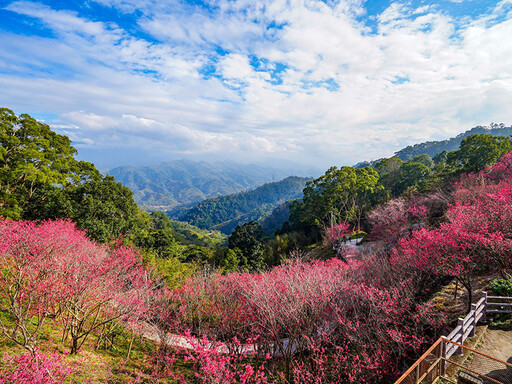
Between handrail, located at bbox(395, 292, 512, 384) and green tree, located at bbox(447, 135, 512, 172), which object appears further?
green tree, located at bbox(447, 135, 512, 172)

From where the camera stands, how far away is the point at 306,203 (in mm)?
26906

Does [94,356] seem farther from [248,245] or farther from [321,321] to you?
[248,245]

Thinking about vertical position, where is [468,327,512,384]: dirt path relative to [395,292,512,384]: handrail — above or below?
below

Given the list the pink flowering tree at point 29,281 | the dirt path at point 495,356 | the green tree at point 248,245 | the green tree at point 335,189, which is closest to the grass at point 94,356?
the pink flowering tree at point 29,281

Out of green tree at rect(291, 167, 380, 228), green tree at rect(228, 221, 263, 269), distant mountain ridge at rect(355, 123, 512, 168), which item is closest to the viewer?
green tree at rect(291, 167, 380, 228)

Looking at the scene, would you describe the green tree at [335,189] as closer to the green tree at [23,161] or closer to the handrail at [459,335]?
the handrail at [459,335]

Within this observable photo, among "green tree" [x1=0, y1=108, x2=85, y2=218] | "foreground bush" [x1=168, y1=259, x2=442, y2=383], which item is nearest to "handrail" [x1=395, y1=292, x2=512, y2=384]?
"foreground bush" [x1=168, y1=259, x2=442, y2=383]

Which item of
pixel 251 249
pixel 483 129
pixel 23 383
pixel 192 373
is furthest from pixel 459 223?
pixel 483 129

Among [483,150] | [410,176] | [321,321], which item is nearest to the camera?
[321,321]

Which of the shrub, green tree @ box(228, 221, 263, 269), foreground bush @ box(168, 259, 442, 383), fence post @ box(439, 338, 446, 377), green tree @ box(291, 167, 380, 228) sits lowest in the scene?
green tree @ box(228, 221, 263, 269)

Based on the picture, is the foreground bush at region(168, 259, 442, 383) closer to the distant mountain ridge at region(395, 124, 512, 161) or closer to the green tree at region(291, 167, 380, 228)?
the green tree at region(291, 167, 380, 228)

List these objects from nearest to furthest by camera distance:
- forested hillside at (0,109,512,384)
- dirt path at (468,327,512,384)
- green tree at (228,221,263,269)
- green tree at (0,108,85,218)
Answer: dirt path at (468,327,512,384) → forested hillside at (0,109,512,384) → green tree at (0,108,85,218) → green tree at (228,221,263,269)

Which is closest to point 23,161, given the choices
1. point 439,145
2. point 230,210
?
point 439,145

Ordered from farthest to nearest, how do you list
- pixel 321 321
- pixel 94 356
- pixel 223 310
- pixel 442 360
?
pixel 223 310, pixel 321 321, pixel 94 356, pixel 442 360
